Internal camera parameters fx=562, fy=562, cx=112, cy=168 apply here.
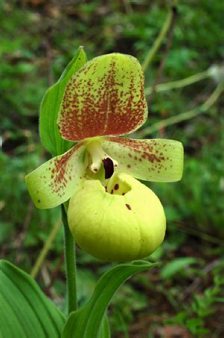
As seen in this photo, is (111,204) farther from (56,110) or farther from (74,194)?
(56,110)

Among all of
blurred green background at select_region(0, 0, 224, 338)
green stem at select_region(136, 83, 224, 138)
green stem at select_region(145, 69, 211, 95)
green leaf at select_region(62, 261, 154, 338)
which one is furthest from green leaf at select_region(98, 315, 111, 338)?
green stem at select_region(145, 69, 211, 95)

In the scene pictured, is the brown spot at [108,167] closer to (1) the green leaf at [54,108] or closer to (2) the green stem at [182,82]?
(1) the green leaf at [54,108]

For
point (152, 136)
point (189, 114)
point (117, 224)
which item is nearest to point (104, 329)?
point (117, 224)

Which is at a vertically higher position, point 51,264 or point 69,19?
point 69,19

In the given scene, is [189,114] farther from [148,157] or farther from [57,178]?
[57,178]

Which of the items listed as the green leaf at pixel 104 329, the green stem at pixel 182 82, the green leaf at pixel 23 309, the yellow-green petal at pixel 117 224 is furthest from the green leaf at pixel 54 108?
the green stem at pixel 182 82

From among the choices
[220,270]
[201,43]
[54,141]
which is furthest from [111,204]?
[201,43]
